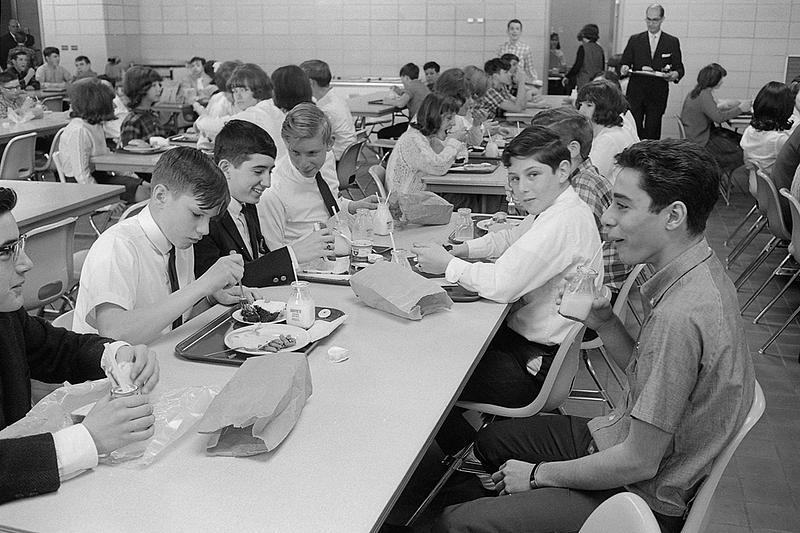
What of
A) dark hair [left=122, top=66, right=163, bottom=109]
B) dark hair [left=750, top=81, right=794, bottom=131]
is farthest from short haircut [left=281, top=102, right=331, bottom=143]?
dark hair [left=750, top=81, right=794, bottom=131]

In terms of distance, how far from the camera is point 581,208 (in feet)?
9.34

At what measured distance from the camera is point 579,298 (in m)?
2.13

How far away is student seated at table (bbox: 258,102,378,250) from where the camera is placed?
11.6 ft

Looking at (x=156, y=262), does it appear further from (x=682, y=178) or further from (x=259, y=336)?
(x=682, y=178)

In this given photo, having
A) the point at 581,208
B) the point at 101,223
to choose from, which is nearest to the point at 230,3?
the point at 101,223

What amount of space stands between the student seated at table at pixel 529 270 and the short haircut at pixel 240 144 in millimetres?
698

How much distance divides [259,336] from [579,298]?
3.03 feet

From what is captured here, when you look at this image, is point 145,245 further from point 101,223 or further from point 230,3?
point 230,3

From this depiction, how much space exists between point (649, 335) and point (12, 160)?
5679 millimetres

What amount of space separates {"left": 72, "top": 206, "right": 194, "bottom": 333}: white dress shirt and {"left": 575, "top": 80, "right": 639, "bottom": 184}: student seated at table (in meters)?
3.30

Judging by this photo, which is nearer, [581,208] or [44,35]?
[581,208]

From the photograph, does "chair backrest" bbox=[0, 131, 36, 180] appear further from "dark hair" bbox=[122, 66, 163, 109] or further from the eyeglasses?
the eyeglasses

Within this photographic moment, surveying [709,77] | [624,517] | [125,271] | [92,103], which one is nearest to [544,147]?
[125,271]

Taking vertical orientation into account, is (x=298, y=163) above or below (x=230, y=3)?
below
